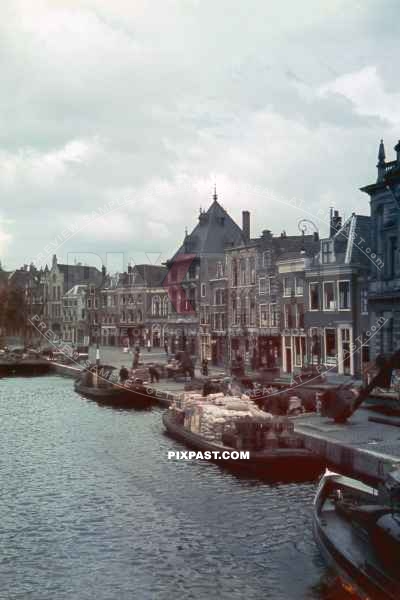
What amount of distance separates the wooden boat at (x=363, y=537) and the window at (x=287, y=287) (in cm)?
3652

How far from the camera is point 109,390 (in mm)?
51906

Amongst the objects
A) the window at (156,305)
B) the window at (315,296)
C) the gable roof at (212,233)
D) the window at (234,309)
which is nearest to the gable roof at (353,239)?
the window at (315,296)

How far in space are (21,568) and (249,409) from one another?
606 inches

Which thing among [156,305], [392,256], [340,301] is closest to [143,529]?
[392,256]

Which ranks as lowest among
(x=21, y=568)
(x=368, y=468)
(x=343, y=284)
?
(x=21, y=568)

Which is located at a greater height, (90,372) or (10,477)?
(90,372)

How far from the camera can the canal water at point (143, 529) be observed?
17719 millimetres

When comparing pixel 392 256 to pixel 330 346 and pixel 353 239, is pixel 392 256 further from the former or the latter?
pixel 330 346

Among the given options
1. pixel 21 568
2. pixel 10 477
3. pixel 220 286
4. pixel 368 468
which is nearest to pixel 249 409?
pixel 368 468

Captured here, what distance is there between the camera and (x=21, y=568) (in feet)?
62.3

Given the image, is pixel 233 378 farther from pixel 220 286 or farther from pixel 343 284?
pixel 220 286

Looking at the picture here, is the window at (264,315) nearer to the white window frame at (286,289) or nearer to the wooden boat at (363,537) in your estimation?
the white window frame at (286,289)

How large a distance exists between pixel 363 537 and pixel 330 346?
3698cm

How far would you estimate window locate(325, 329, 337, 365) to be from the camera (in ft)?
176
